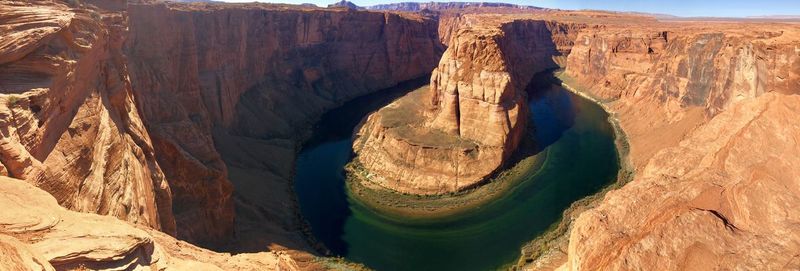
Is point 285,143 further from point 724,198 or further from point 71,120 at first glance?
point 724,198

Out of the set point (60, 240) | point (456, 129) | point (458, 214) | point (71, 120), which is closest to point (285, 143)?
point (456, 129)

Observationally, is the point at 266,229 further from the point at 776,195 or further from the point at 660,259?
the point at 776,195

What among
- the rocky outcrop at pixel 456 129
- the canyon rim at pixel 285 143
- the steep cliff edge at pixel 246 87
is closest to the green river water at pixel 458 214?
the canyon rim at pixel 285 143

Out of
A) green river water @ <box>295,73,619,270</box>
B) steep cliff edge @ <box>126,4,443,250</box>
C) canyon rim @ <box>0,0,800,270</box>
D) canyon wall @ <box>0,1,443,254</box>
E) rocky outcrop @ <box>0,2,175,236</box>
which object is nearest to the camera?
rocky outcrop @ <box>0,2,175,236</box>

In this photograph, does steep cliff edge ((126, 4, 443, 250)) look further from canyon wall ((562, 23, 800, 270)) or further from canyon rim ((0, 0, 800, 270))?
canyon wall ((562, 23, 800, 270))

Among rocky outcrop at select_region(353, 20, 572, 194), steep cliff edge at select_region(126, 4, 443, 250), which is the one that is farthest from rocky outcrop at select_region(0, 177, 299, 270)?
rocky outcrop at select_region(353, 20, 572, 194)

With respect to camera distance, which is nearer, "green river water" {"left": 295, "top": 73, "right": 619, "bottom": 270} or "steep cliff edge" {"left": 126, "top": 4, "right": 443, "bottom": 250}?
"steep cliff edge" {"left": 126, "top": 4, "right": 443, "bottom": 250}
